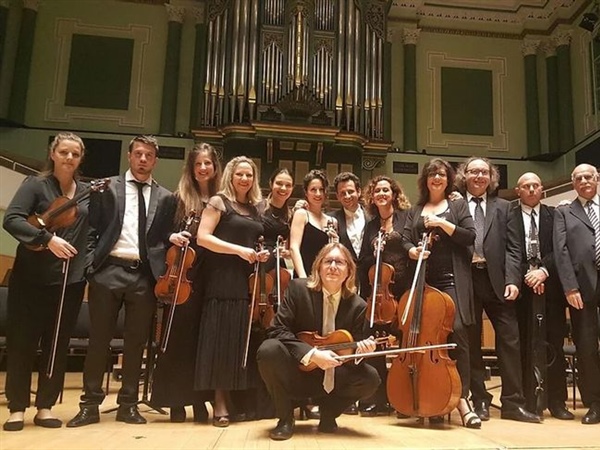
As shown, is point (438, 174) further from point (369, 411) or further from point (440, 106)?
point (440, 106)

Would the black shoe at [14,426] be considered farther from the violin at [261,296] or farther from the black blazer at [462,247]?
the black blazer at [462,247]

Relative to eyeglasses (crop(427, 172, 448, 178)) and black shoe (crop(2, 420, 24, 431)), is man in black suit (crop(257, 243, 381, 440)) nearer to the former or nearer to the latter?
eyeglasses (crop(427, 172, 448, 178))

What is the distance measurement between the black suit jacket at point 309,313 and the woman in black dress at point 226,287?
26 centimetres

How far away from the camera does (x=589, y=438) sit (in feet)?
8.05

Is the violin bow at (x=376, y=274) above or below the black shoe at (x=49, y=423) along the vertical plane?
above

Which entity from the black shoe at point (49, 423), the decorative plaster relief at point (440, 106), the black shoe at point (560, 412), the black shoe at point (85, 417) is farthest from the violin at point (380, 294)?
the decorative plaster relief at point (440, 106)

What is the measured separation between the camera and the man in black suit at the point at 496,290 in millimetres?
2963

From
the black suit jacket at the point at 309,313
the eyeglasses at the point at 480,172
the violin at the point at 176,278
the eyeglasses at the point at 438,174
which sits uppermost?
the eyeglasses at the point at 480,172

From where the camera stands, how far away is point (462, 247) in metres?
2.85

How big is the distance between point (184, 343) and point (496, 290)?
5.17 ft

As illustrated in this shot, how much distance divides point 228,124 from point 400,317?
5.22m

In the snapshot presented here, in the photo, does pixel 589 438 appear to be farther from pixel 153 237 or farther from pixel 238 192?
pixel 153 237

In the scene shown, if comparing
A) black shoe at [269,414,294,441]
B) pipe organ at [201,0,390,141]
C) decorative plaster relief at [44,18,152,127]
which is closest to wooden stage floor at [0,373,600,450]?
black shoe at [269,414,294,441]

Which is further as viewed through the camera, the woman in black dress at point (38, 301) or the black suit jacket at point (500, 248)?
the black suit jacket at point (500, 248)
